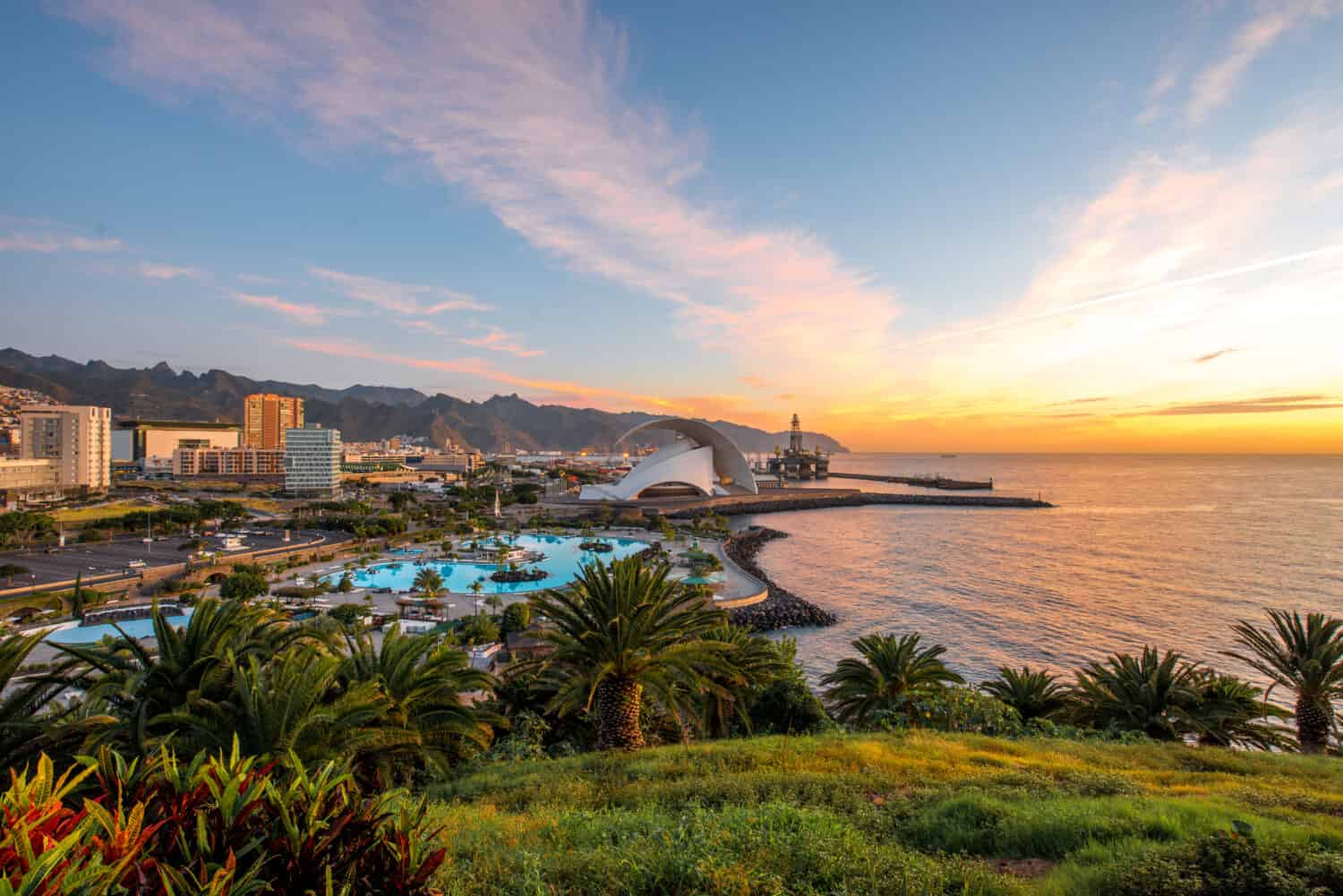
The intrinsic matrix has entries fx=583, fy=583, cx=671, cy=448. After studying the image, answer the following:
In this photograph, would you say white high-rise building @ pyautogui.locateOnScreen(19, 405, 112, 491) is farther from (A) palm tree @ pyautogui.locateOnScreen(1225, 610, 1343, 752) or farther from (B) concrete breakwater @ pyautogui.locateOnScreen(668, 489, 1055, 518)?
(A) palm tree @ pyautogui.locateOnScreen(1225, 610, 1343, 752)

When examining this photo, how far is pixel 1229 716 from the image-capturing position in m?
10.6

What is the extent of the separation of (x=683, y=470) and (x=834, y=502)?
2314 cm

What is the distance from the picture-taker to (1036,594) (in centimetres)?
3247

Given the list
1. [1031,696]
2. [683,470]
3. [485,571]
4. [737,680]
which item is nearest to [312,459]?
[683,470]

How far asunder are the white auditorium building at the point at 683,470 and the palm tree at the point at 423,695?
60.0m

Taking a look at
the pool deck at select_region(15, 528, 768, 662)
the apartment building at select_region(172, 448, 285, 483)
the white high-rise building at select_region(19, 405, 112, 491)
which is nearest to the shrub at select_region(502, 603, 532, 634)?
the pool deck at select_region(15, 528, 768, 662)

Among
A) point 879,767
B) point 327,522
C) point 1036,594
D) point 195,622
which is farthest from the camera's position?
point 327,522

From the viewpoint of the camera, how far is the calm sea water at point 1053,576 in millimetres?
24953

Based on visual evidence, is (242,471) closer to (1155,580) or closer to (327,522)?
(327,522)

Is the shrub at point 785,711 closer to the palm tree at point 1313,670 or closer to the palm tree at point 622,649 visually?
the palm tree at point 622,649

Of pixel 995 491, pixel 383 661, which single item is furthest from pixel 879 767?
pixel 995 491

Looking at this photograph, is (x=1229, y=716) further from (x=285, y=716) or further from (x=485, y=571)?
(x=485, y=571)

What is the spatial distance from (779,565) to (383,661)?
34.4m

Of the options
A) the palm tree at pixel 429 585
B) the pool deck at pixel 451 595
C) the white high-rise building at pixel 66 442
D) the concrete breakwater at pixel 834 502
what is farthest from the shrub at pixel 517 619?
the white high-rise building at pixel 66 442
